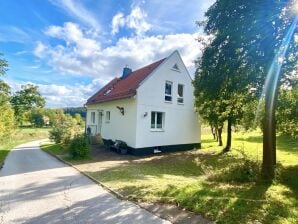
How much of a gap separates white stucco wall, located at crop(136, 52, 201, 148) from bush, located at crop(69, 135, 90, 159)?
11.8 feet

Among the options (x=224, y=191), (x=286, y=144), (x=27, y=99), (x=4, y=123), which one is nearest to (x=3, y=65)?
(x=4, y=123)

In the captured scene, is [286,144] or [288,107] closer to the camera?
[288,107]

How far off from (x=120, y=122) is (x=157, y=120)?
283cm

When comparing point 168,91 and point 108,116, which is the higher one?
point 168,91

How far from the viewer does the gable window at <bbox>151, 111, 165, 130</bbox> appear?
19250 mm

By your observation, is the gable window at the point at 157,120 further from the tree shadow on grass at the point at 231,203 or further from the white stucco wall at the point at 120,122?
the tree shadow on grass at the point at 231,203

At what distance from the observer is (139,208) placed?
266 inches

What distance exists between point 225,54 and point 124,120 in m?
10.5

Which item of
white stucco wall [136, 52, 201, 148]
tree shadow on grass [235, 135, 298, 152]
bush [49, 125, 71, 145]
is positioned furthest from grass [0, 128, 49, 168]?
tree shadow on grass [235, 135, 298, 152]

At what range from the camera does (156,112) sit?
1942 centimetres

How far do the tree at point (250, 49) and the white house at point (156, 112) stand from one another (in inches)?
277

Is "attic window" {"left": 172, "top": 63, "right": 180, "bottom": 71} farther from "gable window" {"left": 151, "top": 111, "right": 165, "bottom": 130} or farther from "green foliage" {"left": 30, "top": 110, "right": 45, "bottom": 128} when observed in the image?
"green foliage" {"left": 30, "top": 110, "right": 45, "bottom": 128}

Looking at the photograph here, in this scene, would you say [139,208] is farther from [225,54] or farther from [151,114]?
[151,114]

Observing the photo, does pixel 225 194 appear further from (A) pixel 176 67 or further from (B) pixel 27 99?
(B) pixel 27 99
